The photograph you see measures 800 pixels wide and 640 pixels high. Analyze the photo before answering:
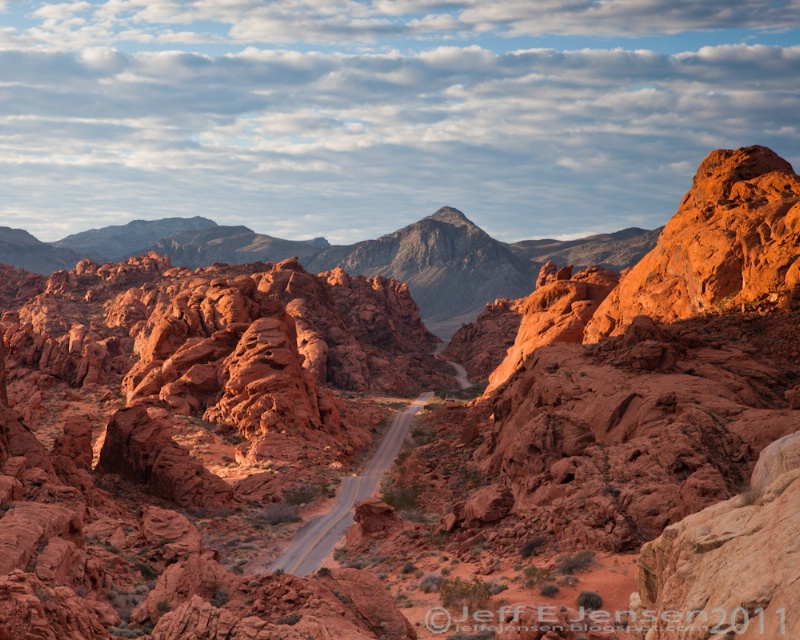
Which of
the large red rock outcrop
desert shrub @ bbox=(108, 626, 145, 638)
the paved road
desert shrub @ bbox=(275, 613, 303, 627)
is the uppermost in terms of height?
the large red rock outcrop

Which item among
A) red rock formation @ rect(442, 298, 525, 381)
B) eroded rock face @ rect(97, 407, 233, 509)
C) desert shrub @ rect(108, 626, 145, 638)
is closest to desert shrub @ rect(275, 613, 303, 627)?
desert shrub @ rect(108, 626, 145, 638)

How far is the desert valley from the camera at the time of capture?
39.9ft

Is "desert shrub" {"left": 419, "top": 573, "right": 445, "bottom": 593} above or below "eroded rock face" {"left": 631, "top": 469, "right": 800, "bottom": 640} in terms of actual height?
below

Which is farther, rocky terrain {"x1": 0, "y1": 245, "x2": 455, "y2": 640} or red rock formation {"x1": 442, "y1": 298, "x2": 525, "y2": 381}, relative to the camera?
red rock formation {"x1": 442, "y1": 298, "x2": 525, "y2": 381}

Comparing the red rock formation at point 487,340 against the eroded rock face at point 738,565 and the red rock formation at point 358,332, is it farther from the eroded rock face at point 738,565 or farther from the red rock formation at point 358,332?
the eroded rock face at point 738,565

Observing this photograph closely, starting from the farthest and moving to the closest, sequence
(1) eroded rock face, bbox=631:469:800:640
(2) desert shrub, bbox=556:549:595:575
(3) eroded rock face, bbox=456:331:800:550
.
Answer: (3) eroded rock face, bbox=456:331:800:550
(2) desert shrub, bbox=556:549:595:575
(1) eroded rock face, bbox=631:469:800:640

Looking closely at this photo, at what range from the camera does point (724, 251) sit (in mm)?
40594

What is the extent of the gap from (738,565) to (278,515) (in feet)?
106

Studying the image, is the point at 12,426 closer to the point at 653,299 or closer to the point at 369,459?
the point at 369,459

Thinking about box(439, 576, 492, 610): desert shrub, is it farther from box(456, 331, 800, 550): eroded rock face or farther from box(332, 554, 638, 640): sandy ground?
box(456, 331, 800, 550): eroded rock face

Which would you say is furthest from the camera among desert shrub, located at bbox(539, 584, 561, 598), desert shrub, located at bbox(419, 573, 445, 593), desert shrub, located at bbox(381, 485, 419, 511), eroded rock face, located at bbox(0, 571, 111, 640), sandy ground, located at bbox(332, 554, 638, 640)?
desert shrub, located at bbox(381, 485, 419, 511)

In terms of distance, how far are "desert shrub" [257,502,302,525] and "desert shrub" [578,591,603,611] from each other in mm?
22673

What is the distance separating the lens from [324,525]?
122ft

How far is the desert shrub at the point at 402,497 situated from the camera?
3775 cm
